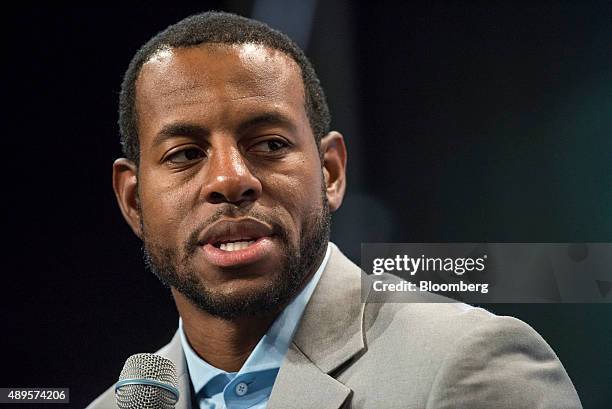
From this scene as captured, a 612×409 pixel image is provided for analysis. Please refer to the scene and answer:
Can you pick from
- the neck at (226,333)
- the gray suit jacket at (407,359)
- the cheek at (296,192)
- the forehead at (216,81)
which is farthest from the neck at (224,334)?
the forehead at (216,81)

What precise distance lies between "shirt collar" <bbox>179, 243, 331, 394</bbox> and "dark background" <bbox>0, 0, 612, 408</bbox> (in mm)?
405

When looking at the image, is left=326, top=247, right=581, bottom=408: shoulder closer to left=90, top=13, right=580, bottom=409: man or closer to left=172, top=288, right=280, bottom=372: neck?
left=90, top=13, right=580, bottom=409: man

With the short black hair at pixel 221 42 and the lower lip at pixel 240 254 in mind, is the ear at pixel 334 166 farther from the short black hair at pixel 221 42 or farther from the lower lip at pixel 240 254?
the lower lip at pixel 240 254

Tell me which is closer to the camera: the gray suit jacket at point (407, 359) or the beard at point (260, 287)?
the gray suit jacket at point (407, 359)

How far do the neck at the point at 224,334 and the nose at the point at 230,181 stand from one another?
32 cm

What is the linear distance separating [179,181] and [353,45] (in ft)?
2.71

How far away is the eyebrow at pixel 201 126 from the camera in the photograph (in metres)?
2.17

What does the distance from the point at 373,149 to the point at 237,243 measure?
0.71m

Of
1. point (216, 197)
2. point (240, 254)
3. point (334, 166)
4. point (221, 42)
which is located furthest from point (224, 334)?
point (221, 42)

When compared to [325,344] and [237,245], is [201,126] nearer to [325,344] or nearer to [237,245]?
[237,245]

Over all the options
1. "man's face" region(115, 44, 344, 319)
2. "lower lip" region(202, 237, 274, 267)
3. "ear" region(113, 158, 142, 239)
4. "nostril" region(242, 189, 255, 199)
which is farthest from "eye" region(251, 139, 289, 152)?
"ear" region(113, 158, 142, 239)

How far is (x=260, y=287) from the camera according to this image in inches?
83.4

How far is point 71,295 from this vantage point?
287cm

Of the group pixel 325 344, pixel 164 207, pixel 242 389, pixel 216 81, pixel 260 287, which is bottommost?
pixel 242 389
